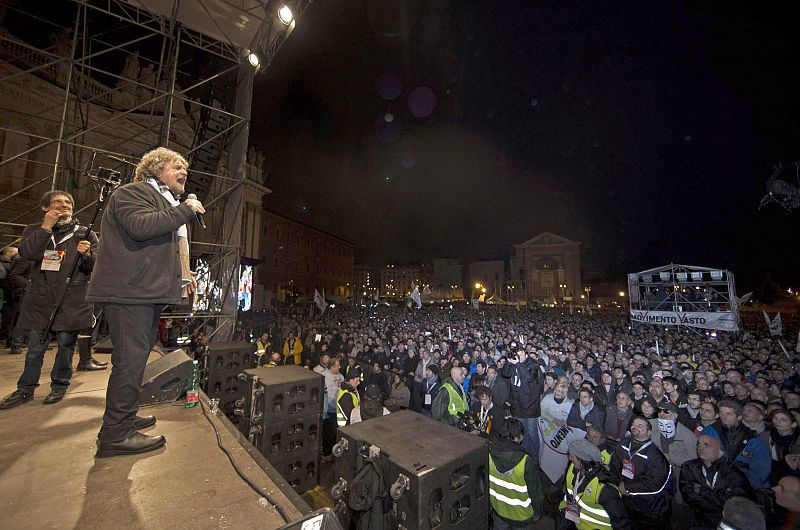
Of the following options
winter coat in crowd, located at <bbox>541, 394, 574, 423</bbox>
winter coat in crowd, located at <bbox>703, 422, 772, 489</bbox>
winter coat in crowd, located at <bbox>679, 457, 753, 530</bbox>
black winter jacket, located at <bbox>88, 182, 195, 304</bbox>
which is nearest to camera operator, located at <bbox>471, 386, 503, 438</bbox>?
winter coat in crowd, located at <bbox>541, 394, 574, 423</bbox>

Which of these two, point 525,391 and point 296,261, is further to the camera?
point 296,261

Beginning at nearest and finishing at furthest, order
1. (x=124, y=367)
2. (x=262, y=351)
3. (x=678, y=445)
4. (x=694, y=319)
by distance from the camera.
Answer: (x=124, y=367) < (x=678, y=445) < (x=262, y=351) < (x=694, y=319)

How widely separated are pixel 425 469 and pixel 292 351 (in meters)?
12.2

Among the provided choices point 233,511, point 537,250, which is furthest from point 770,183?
point 537,250

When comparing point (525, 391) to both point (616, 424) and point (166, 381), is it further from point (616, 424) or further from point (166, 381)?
point (166, 381)

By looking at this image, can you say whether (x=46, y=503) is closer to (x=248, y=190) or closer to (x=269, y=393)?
(x=269, y=393)

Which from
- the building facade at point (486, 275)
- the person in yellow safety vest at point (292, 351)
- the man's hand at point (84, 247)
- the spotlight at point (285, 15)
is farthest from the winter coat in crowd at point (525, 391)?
the building facade at point (486, 275)

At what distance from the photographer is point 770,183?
13.2 m

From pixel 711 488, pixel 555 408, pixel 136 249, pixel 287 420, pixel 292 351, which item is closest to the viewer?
pixel 136 249

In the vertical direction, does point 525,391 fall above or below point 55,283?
below

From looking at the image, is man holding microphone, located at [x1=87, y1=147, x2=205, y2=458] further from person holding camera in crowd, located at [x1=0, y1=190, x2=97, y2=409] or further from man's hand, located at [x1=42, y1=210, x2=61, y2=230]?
man's hand, located at [x1=42, y1=210, x2=61, y2=230]

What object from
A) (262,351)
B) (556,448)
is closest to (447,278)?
(262,351)

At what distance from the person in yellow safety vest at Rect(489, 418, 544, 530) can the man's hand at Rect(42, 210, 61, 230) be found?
5740 millimetres

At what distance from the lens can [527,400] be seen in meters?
7.47
